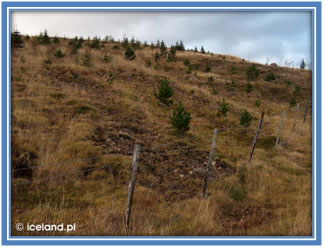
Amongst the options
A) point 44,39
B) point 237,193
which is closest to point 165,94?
point 237,193

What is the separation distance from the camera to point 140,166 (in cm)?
643

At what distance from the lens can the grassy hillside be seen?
4.25 m

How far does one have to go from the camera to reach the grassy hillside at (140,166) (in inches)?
167

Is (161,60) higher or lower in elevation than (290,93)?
higher

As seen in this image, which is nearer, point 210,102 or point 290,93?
point 210,102

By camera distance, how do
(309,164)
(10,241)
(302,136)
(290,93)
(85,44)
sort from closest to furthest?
1. (10,241)
2. (309,164)
3. (302,136)
4. (290,93)
5. (85,44)

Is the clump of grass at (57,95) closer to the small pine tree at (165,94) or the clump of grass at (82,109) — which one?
the clump of grass at (82,109)

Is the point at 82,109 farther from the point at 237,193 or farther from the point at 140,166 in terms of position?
the point at 237,193

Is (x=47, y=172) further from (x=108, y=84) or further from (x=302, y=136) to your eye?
(x=302, y=136)

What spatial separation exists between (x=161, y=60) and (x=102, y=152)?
985 inches

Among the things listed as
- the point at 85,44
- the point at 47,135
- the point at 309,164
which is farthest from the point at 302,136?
the point at 85,44

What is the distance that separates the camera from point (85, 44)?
2936 centimetres

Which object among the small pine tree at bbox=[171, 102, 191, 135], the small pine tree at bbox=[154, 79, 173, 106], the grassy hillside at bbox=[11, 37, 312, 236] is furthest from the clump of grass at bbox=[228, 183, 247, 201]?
the small pine tree at bbox=[154, 79, 173, 106]

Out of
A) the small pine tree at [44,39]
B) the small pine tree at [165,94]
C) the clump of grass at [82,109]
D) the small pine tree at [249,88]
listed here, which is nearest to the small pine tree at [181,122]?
the small pine tree at [165,94]
